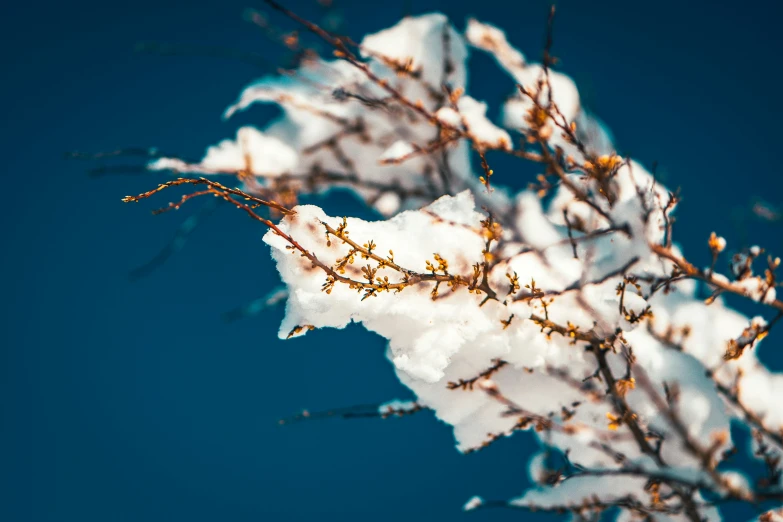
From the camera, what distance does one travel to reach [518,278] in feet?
3.84

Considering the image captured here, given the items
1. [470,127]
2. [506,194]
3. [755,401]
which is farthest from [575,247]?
[755,401]

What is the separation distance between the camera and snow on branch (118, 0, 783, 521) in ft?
3.46

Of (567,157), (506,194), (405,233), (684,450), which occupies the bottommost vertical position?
(684,450)

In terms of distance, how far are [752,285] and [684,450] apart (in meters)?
0.54

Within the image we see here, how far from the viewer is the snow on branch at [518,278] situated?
41.6 inches

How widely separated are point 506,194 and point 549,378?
0.81 m

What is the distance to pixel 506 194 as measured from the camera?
76.0 inches

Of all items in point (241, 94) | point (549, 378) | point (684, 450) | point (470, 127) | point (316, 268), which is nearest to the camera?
point (316, 268)

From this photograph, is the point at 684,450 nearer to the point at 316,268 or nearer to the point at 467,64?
the point at 316,268

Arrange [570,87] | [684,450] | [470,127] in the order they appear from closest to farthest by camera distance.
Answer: [684,450] → [470,127] → [570,87]

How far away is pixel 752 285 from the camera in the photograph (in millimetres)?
1128

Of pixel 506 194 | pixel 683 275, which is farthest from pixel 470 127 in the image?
pixel 683 275

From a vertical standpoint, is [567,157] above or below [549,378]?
above

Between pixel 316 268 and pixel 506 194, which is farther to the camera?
pixel 506 194
